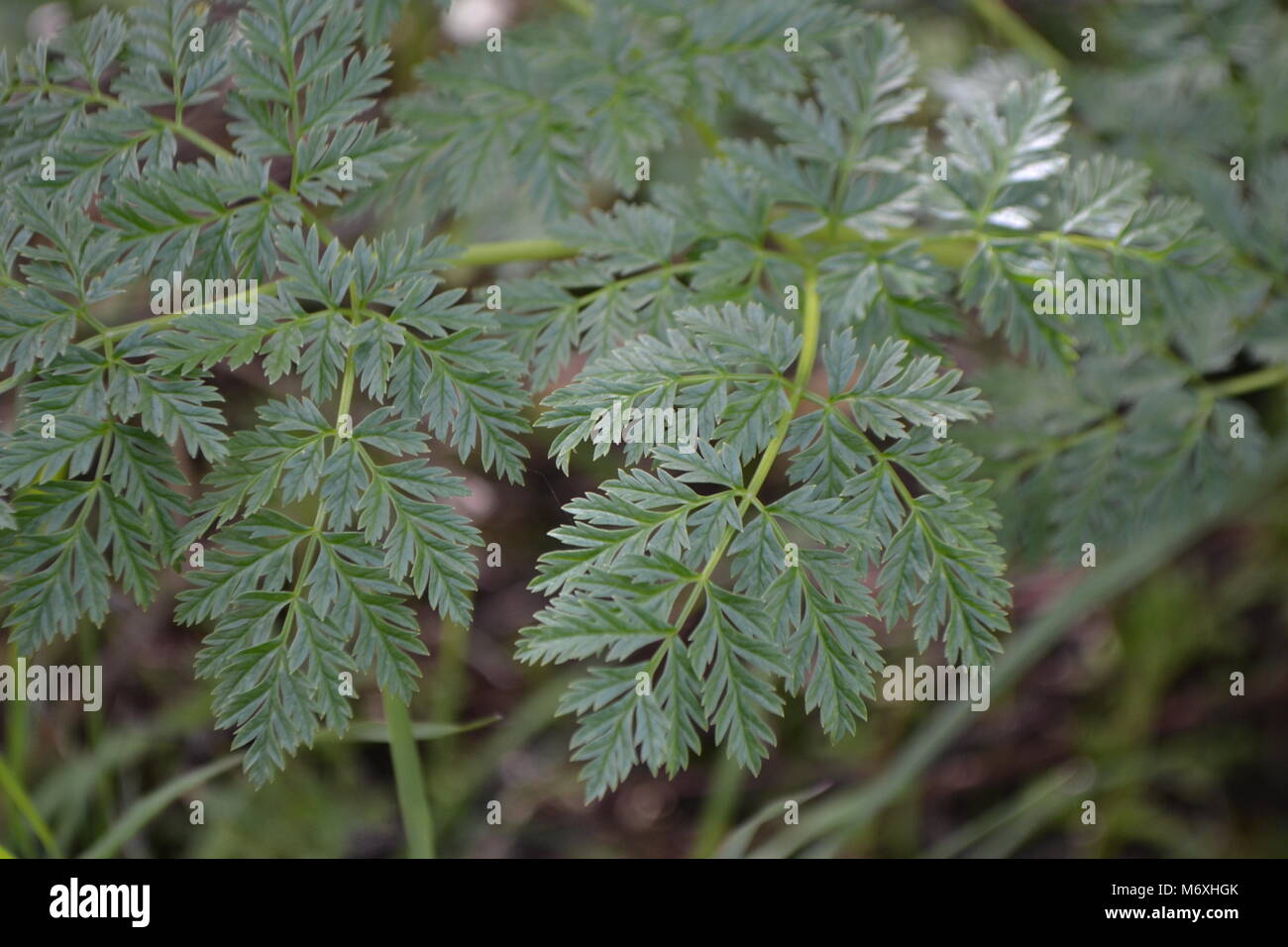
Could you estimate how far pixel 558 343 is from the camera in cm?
144

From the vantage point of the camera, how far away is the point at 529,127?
61.8 inches

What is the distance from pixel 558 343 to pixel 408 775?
0.68 metres

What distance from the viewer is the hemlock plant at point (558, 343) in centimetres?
119

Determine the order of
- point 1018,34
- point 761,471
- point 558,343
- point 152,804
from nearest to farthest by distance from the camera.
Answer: point 761,471, point 558,343, point 152,804, point 1018,34

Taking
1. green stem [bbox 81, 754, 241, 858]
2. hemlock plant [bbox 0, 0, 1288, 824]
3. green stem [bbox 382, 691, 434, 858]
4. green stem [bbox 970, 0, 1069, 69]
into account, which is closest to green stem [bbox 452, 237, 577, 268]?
hemlock plant [bbox 0, 0, 1288, 824]

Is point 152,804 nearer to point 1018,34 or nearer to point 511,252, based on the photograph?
point 511,252

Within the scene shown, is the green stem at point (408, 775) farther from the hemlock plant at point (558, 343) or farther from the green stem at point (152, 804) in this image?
the green stem at point (152, 804)

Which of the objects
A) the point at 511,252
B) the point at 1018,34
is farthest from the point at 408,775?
the point at 1018,34

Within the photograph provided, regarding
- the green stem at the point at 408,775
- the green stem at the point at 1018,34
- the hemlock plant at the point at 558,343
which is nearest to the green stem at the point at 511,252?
the hemlock plant at the point at 558,343

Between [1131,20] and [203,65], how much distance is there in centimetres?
183

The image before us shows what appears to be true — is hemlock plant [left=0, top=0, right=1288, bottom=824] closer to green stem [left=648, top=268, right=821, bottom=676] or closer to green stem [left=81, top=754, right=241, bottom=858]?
green stem [left=648, top=268, right=821, bottom=676]
